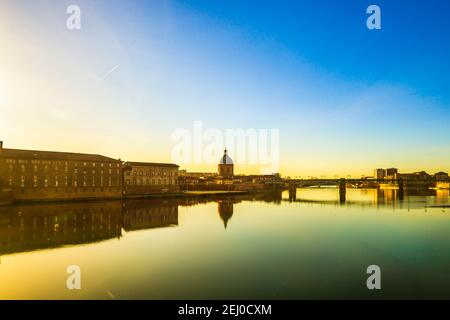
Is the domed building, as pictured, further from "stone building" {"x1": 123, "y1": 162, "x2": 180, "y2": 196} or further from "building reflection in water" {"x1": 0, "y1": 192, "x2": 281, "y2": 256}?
"building reflection in water" {"x1": 0, "y1": 192, "x2": 281, "y2": 256}

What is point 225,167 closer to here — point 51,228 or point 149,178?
point 149,178

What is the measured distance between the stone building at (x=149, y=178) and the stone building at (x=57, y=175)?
12.6ft

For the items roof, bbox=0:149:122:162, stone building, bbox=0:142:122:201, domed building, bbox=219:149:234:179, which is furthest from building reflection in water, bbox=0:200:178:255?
domed building, bbox=219:149:234:179

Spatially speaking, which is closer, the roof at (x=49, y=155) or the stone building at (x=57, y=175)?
the stone building at (x=57, y=175)

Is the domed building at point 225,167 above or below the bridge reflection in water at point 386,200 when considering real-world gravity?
above

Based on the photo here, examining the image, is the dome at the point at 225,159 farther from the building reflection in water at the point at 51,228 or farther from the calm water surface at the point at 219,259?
the calm water surface at the point at 219,259

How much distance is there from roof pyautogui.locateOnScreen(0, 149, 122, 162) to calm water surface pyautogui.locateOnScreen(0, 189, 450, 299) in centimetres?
1836

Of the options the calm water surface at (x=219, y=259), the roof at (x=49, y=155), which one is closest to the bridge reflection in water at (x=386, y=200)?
the calm water surface at (x=219, y=259)

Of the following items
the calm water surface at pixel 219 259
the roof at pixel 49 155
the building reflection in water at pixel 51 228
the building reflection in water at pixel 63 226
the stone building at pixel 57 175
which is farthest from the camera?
the roof at pixel 49 155

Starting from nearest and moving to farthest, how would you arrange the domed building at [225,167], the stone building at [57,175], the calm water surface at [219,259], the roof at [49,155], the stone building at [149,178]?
1. the calm water surface at [219,259]
2. the stone building at [57,175]
3. the roof at [49,155]
4. the stone building at [149,178]
5. the domed building at [225,167]

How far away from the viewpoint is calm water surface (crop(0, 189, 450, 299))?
12.3 metres

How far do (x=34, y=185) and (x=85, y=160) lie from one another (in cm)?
850

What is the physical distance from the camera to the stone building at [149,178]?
2394 inches
